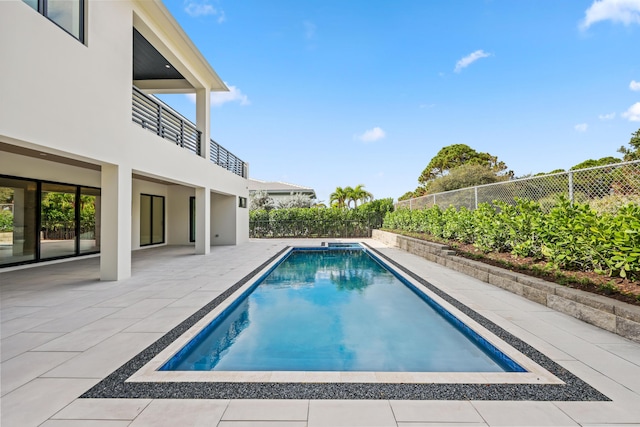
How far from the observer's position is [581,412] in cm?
218

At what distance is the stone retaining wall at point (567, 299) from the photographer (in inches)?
137

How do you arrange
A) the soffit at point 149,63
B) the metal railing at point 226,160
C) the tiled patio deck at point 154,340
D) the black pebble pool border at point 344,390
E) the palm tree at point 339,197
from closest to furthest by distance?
the tiled patio deck at point 154,340, the black pebble pool border at point 344,390, the soffit at point 149,63, the metal railing at point 226,160, the palm tree at point 339,197

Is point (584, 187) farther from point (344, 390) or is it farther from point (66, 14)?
point (66, 14)

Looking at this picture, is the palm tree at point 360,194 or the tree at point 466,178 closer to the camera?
the palm tree at point 360,194

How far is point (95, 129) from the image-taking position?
5570mm

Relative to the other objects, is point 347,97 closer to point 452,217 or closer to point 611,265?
point 452,217

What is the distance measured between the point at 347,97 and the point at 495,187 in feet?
44.7

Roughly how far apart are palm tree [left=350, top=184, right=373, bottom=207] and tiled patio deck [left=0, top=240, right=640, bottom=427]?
70.9 ft

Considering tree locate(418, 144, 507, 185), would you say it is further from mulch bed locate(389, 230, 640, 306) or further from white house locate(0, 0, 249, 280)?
mulch bed locate(389, 230, 640, 306)

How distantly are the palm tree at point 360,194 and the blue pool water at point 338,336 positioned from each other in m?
20.6

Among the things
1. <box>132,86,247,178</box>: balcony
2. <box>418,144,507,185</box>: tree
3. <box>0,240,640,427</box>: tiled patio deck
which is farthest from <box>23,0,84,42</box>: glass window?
<box>418,144,507,185</box>: tree

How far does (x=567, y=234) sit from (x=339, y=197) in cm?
2316

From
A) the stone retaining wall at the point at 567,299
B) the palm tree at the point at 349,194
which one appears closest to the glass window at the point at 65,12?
the stone retaining wall at the point at 567,299

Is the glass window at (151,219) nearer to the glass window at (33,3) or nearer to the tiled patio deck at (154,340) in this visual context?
the tiled patio deck at (154,340)
